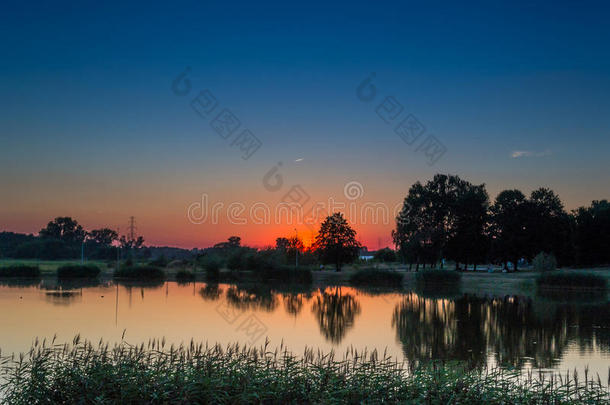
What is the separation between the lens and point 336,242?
296 ft

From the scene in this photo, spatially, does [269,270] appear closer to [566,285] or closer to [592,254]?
[566,285]

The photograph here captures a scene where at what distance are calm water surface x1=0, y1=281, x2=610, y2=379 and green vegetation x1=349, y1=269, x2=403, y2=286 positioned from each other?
1569 cm

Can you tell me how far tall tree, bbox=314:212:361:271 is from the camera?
89.2 metres

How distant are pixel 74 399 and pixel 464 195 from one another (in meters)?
76.3

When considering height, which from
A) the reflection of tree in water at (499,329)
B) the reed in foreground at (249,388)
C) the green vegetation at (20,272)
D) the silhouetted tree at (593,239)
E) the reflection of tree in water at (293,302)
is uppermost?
the silhouetted tree at (593,239)

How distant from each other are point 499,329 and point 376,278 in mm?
36176

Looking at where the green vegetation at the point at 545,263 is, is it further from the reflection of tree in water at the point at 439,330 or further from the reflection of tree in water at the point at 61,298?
the reflection of tree in water at the point at 61,298

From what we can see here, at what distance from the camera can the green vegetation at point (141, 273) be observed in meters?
73.3

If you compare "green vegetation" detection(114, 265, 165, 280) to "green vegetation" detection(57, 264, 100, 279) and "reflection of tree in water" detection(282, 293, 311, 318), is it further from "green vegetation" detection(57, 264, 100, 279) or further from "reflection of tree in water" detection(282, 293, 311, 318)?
"reflection of tree in water" detection(282, 293, 311, 318)

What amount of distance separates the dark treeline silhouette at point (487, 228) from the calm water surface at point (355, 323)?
30573 mm

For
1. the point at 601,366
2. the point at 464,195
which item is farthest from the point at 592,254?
the point at 601,366

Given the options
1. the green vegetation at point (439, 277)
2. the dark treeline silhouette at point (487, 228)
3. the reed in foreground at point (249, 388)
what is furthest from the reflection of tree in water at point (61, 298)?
the dark treeline silhouette at point (487, 228)

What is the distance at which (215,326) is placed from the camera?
2720cm

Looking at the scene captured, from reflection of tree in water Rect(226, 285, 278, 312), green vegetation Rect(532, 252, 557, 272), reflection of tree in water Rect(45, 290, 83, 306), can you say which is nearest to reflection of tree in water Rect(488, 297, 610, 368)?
reflection of tree in water Rect(226, 285, 278, 312)
